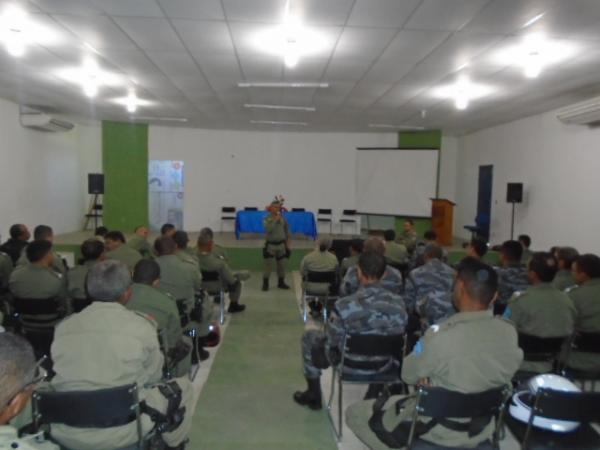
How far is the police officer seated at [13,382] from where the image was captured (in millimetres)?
1197

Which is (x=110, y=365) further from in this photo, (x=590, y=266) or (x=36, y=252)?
(x=590, y=266)

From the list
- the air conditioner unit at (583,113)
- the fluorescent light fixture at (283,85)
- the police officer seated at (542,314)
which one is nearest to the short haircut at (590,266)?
the police officer seated at (542,314)

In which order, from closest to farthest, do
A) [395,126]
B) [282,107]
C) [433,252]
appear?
[433,252], [282,107], [395,126]

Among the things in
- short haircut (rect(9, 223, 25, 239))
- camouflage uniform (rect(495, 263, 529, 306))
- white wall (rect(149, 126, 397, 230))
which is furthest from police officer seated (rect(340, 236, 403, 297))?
white wall (rect(149, 126, 397, 230))

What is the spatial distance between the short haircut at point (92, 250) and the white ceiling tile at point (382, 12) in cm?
297

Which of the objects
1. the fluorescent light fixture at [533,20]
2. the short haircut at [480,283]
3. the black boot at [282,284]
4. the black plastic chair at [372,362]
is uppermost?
the fluorescent light fixture at [533,20]

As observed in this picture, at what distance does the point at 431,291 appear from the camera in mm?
3938

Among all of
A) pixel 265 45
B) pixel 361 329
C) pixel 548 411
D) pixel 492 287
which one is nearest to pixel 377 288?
pixel 361 329

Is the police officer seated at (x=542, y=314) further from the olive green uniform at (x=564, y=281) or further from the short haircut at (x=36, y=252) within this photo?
the short haircut at (x=36, y=252)

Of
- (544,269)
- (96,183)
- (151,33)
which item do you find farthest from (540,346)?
(96,183)

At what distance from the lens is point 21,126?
9547 mm

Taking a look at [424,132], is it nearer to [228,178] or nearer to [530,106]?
[530,106]

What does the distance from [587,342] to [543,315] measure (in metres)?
0.42

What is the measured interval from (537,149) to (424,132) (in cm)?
335
